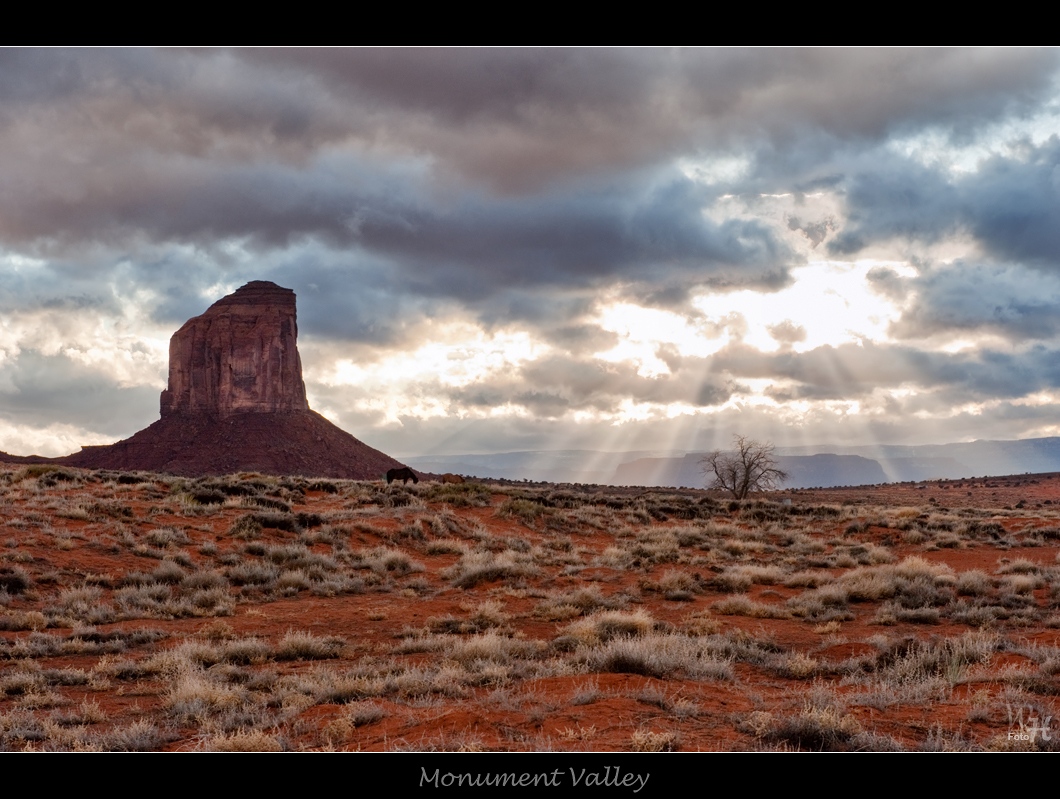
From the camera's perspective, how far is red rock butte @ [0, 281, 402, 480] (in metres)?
100

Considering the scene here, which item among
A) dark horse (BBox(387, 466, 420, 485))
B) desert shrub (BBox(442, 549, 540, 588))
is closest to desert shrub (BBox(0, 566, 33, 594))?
desert shrub (BBox(442, 549, 540, 588))

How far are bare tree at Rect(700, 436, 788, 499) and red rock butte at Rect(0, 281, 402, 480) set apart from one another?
6262 cm

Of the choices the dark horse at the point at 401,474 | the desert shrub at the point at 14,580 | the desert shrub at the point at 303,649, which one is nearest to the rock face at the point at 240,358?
the dark horse at the point at 401,474

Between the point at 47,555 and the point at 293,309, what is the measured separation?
420 feet

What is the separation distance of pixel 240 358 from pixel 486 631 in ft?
414

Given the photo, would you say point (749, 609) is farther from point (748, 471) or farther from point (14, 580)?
point (748, 471)

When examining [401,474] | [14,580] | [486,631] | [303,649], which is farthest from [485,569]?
[401,474]

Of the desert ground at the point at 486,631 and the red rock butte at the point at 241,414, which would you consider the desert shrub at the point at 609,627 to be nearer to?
the desert ground at the point at 486,631

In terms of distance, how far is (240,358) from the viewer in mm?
126750

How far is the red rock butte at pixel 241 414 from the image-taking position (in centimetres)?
10000

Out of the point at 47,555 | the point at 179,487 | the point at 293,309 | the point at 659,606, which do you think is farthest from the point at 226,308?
the point at 659,606

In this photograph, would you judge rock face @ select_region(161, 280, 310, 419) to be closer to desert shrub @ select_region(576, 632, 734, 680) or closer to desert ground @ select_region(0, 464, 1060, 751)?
desert ground @ select_region(0, 464, 1060, 751)
